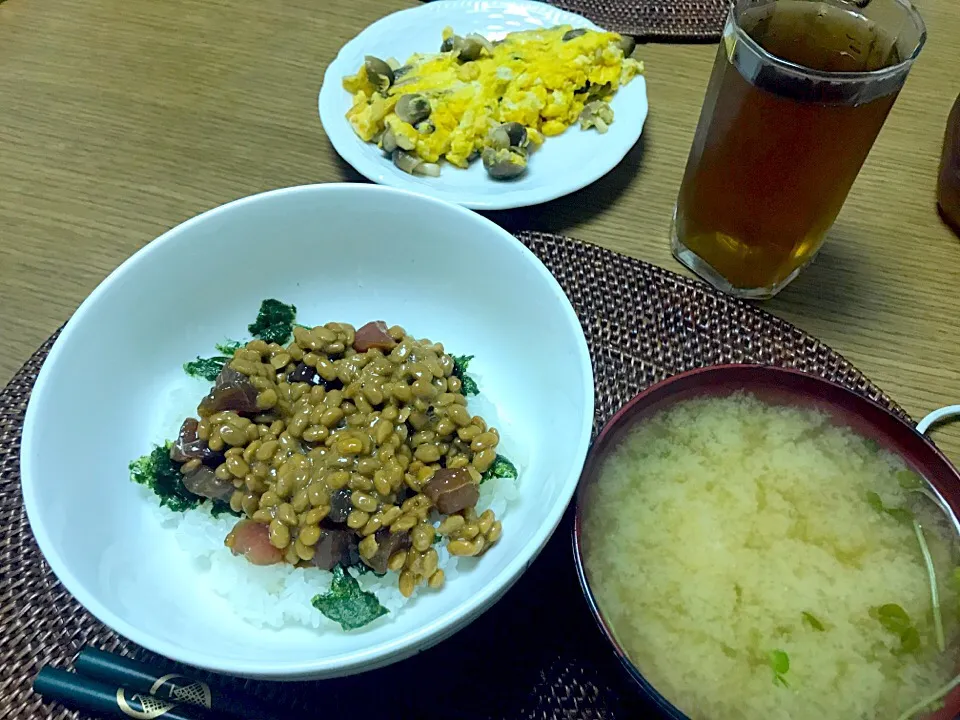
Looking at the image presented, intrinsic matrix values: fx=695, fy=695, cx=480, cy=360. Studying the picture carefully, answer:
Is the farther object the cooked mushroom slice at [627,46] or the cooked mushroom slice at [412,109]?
the cooked mushroom slice at [627,46]

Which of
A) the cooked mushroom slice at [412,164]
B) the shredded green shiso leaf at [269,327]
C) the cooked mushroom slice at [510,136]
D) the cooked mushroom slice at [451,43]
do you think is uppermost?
the cooked mushroom slice at [451,43]

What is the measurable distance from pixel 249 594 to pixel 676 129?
167 cm

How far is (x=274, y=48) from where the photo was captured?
226cm

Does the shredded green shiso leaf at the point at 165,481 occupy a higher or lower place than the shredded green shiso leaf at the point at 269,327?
lower

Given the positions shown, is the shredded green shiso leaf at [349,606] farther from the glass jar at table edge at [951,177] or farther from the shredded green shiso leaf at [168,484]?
the glass jar at table edge at [951,177]

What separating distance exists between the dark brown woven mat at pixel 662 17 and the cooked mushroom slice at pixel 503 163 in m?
0.75

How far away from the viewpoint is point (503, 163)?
70.2 inches

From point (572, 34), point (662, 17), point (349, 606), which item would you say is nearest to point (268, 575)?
point (349, 606)

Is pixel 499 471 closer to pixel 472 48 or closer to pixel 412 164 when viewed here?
pixel 412 164

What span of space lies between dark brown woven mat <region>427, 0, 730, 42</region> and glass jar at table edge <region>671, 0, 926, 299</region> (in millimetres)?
882

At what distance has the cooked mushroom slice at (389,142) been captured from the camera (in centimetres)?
185

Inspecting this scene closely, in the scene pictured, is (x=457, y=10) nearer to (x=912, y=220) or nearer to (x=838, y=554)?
(x=912, y=220)

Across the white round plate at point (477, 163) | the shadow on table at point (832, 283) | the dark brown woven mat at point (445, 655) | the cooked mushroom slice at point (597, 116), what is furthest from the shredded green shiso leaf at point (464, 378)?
the cooked mushroom slice at point (597, 116)

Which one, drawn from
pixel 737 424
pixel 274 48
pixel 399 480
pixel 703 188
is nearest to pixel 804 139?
pixel 703 188
